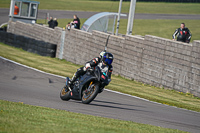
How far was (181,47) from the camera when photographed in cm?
1438

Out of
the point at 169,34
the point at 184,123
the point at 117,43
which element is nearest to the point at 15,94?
the point at 184,123

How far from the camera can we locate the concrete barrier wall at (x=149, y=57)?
1396 cm

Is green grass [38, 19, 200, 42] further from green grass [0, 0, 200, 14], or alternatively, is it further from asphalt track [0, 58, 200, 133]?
asphalt track [0, 58, 200, 133]

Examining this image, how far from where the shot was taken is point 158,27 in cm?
3672

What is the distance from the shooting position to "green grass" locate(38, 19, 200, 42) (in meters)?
32.8

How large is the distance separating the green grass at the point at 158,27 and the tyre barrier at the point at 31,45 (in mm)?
12323

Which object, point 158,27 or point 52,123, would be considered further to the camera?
point 158,27

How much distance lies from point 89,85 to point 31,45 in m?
14.1

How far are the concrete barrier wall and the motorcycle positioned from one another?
5651mm

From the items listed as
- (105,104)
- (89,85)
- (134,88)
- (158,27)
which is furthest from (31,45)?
(158,27)

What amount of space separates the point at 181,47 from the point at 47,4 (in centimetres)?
3834

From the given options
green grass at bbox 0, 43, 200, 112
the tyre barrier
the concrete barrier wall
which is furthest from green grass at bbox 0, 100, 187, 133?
the tyre barrier

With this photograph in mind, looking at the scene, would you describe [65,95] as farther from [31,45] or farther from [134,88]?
[31,45]

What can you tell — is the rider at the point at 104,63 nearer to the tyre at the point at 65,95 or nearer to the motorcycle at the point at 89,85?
the motorcycle at the point at 89,85
